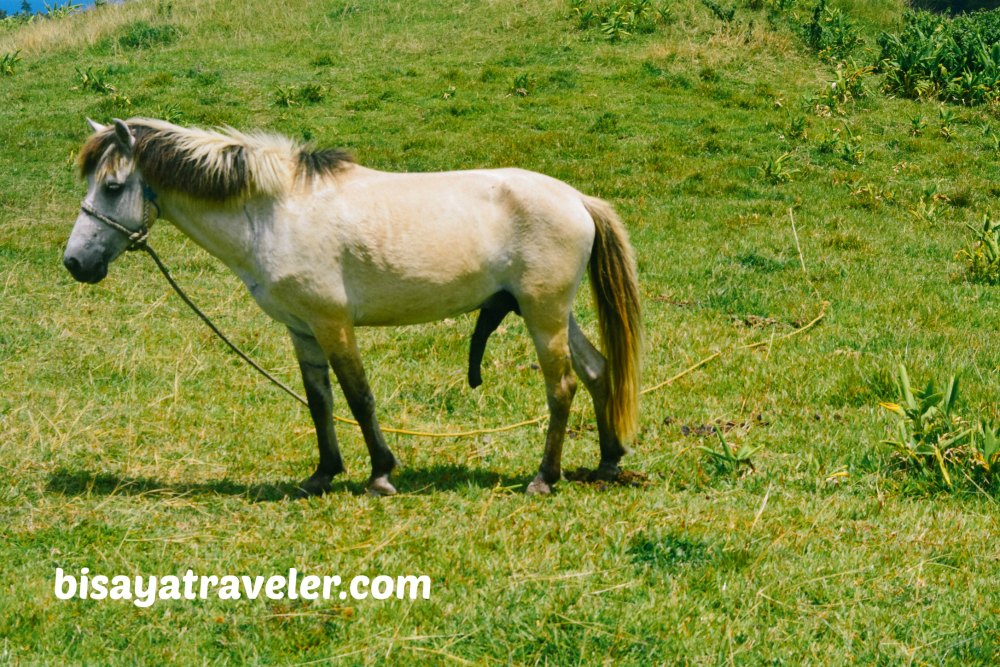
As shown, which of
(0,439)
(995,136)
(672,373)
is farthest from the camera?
(995,136)

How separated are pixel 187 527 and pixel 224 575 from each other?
732mm

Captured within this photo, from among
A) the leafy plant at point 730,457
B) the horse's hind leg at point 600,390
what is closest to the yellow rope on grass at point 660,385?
the horse's hind leg at point 600,390

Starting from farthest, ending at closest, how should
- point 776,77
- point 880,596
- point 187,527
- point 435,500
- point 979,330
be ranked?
point 776,77
point 979,330
point 435,500
point 187,527
point 880,596

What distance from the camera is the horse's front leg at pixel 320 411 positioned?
6.34 metres

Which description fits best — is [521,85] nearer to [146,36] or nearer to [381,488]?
[146,36]

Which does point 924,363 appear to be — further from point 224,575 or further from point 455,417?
point 224,575

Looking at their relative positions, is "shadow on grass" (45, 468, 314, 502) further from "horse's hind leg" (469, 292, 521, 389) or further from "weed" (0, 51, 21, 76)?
"weed" (0, 51, 21, 76)

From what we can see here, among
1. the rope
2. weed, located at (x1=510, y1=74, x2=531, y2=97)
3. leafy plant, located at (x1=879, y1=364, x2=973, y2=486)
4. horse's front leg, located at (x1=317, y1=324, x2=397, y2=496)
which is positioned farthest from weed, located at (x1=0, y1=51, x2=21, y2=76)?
leafy plant, located at (x1=879, y1=364, x2=973, y2=486)

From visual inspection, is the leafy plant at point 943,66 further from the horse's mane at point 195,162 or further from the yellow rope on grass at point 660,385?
the horse's mane at point 195,162

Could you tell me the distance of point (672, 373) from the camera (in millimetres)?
8445

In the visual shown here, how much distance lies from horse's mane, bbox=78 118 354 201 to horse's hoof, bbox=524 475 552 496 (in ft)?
7.64

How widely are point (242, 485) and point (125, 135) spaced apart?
2287mm

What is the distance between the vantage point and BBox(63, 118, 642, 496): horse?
5.92 m

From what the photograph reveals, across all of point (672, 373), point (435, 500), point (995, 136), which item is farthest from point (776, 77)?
point (435, 500)
